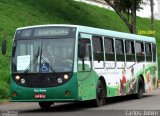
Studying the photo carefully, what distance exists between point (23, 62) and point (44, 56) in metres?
0.70

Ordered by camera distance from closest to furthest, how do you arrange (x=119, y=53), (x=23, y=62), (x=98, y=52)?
(x=23, y=62) < (x=98, y=52) < (x=119, y=53)

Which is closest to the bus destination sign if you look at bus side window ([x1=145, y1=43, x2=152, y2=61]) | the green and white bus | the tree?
the green and white bus

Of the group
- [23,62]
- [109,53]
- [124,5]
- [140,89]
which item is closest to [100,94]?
[109,53]

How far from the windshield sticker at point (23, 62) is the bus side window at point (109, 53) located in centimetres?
329

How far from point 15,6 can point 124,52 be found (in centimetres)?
2004

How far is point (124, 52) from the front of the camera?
72.4 feet

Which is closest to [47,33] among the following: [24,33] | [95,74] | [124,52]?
[24,33]

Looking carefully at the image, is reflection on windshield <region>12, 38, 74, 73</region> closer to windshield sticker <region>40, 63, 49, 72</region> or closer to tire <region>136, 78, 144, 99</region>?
windshield sticker <region>40, 63, 49, 72</region>

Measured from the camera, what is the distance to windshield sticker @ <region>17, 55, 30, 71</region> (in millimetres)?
18109

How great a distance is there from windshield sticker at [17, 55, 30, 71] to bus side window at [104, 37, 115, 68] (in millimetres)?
3294

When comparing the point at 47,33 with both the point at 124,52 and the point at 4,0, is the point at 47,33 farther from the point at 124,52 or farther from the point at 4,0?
the point at 4,0

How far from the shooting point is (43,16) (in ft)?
135

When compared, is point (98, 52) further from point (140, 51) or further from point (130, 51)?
point (140, 51)

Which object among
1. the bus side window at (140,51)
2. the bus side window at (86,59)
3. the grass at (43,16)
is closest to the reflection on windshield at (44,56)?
the bus side window at (86,59)
